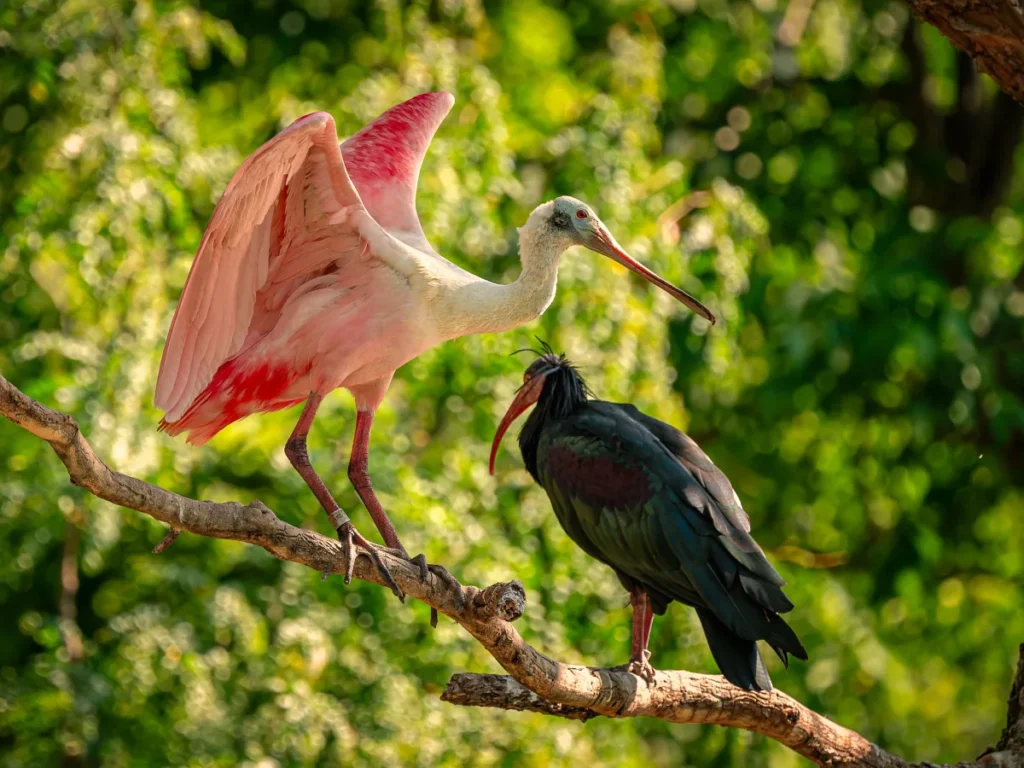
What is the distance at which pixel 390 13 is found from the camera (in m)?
7.63

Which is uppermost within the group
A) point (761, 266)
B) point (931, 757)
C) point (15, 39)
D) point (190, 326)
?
point (190, 326)

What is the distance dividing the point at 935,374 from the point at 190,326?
16.5ft

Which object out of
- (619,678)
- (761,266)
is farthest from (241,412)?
(761,266)

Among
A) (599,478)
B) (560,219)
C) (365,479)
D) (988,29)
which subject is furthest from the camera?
(599,478)

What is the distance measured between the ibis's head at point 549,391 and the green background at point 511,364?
0.44 metres

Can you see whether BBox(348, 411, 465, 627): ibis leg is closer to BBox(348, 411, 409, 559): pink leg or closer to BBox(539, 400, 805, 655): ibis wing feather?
BBox(348, 411, 409, 559): pink leg

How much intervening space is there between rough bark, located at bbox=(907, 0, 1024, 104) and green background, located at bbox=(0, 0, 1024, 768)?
216 cm

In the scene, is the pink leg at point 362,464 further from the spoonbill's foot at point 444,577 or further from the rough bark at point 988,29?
the rough bark at point 988,29

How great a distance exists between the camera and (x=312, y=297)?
15.9 ft

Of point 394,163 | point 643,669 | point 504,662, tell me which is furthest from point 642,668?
point 394,163

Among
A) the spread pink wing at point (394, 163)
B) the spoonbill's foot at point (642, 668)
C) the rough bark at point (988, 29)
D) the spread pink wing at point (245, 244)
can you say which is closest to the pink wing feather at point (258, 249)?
the spread pink wing at point (245, 244)

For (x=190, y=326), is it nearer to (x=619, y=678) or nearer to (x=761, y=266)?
(x=619, y=678)

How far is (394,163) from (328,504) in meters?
1.38

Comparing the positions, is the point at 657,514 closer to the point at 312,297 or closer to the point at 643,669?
the point at 643,669
